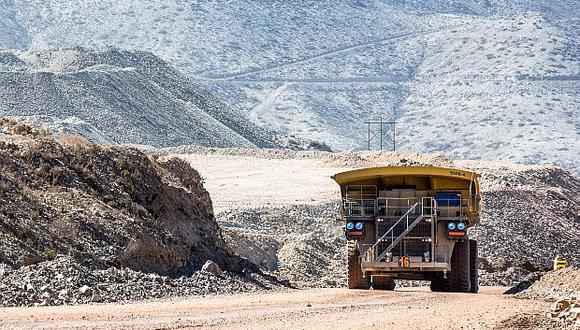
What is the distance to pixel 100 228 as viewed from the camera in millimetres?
29828

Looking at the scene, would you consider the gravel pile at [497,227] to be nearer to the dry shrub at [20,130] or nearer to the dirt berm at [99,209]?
the dirt berm at [99,209]

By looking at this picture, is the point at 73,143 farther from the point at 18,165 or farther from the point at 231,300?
the point at 231,300

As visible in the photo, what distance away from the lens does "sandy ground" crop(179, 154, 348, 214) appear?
68.7 meters

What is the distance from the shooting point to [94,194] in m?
31.8

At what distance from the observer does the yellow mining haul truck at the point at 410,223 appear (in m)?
31.1

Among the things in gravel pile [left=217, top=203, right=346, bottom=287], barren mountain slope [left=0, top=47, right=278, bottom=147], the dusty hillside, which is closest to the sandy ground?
the dusty hillside

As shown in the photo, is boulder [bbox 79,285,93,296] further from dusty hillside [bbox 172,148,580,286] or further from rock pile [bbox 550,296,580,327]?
dusty hillside [bbox 172,148,580,286]

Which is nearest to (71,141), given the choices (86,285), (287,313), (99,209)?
(99,209)

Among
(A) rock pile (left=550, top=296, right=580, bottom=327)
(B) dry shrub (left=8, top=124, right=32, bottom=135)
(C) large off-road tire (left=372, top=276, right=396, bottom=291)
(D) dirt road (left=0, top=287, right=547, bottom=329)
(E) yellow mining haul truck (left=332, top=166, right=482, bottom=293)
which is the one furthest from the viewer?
(B) dry shrub (left=8, top=124, right=32, bottom=135)

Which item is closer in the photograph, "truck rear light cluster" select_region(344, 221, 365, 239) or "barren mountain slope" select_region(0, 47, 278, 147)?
"truck rear light cluster" select_region(344, 221, 365, 239)

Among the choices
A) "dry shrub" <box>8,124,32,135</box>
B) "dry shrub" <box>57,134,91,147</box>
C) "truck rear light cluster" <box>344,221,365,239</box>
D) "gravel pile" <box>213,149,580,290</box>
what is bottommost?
"gravel pile" <box>213,149,580,290</box>

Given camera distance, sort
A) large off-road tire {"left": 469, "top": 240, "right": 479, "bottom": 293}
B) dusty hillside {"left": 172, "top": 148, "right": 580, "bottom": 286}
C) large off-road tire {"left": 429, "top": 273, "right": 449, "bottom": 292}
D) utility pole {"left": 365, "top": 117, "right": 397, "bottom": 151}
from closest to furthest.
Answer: large off-road tire {"left": 429, "top": 273, "right": 449, "bottom": 292}, large off-road tire {"left": 469, "top": 240, "right": 479, "bottom": 293}, dusty hillside {"left": 172, "top": 148, "right": 580, "bottom": 286}, utility pole {"left": 365, "top": 117, "right": 397, "bottom": 151}

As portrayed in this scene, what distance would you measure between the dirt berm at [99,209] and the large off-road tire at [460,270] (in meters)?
5.06

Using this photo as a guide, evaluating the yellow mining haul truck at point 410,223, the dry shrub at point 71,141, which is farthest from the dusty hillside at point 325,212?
the dry shrub at point 71,141
